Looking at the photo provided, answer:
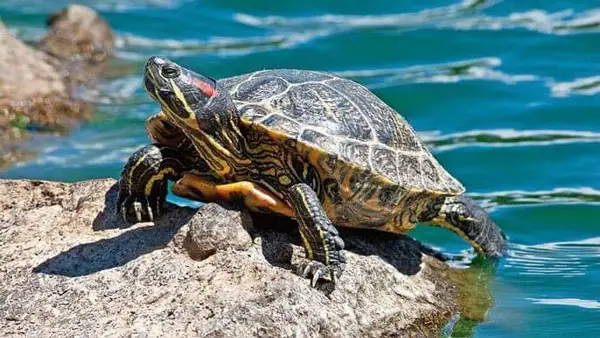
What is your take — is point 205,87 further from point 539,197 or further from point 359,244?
point 539,197

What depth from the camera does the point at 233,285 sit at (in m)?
4.73

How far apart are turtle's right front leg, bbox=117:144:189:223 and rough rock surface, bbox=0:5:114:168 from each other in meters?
3.92

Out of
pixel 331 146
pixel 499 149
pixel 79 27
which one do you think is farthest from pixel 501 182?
pixel 79 27

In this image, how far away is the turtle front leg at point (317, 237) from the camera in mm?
4895

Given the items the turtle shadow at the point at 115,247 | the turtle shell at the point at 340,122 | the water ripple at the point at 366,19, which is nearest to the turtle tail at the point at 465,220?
the turtle shell at the point at 340,122

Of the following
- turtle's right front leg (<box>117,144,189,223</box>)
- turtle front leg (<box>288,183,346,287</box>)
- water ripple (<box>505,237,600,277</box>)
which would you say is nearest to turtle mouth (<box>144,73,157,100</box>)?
turtle's right front leg (<box>117,144,189,223</box>)

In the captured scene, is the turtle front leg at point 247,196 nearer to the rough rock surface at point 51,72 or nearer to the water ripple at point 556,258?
the water ripple at point 556,258

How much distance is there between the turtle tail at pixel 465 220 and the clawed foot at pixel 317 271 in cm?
103

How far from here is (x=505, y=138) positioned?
10.0 m

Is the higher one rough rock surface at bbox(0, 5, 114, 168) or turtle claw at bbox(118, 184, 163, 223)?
rough rock surface at bbox(0, 5, 114, 168)

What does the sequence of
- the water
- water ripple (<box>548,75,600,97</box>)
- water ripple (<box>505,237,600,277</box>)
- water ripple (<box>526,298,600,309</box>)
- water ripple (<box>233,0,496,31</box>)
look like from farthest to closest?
1. water ripple (<box>233,0,496,31</box>)
2. water ripple (<box>548,75,600,97</box>)
3. the water
4. water ripple (<box>505,237,600,277</box>)
5. water ripple (<box>526,298,600,309</box>)

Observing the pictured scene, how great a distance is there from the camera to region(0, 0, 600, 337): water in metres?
7.26

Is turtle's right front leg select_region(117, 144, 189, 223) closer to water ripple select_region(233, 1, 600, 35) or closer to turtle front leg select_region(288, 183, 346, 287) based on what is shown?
turtle front leg select_region(288, 183, 346, 287)

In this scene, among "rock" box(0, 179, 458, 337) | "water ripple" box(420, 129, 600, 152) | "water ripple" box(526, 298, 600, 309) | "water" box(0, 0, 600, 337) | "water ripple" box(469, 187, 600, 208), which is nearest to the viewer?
"rock" box(0, 179, 458, 337)
